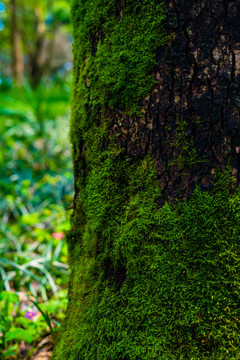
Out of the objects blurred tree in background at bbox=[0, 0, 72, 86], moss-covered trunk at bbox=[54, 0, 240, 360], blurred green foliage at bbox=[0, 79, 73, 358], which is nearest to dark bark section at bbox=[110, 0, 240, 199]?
moss-covered trunk at bbox=[54, 0, 240, 360]

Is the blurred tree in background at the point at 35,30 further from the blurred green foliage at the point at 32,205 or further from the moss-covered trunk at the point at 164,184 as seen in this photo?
the moss-covered trunk at the point at 164,184

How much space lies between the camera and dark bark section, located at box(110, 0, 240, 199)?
985mm

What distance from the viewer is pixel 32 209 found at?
3.73m

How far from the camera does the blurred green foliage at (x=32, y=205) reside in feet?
6.71

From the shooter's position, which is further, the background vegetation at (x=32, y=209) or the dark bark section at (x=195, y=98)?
the background vegetation at (x=32, y=209)

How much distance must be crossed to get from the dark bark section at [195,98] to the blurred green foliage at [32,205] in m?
1.39

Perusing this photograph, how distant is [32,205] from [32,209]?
137mm

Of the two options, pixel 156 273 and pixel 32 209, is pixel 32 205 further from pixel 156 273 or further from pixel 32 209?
pixel 156 273

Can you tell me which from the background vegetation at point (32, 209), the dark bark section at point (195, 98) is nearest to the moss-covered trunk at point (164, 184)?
the dark bark section at point (195, 98)

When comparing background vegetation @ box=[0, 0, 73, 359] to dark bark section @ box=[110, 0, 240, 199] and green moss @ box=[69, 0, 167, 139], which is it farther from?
dark bark section @ box=[110, 0, 240, 199]

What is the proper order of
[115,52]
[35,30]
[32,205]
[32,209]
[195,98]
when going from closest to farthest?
[195,98] → [115,52] → [32,209] → [32,205] → [35,30]

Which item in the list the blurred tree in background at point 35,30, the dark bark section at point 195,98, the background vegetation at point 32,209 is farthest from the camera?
the blurred tree in background at point 35,30

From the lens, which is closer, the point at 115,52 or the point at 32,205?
the point at 115,52

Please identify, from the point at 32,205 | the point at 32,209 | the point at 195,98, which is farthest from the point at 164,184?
the point at 32,205
